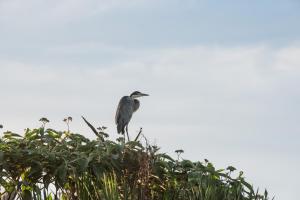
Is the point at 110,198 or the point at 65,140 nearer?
the point at 110,198

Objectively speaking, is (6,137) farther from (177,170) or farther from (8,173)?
(177,170)

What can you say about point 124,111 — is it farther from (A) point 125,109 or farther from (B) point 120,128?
(B) point 120,128

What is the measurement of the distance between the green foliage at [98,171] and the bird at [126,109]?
6.68 metres

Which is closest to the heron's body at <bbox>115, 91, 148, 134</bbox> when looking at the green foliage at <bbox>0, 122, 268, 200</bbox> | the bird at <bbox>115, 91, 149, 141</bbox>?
the bird at <bbox>115, 91, 149, 141</bbox>

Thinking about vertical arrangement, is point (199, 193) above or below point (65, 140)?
below

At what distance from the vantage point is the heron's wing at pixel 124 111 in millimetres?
16500

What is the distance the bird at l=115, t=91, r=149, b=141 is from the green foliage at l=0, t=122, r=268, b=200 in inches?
263

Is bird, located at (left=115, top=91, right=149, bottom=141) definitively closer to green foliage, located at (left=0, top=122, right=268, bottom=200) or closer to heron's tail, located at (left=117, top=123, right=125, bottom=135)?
heron's tail, located at (left=117, top=123, right=125, bottom=135)

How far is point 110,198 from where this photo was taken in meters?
8.32

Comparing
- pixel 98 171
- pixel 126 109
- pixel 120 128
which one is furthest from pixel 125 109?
pixel 98 171

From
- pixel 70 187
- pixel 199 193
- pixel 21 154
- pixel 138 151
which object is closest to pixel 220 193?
pixel 199 193

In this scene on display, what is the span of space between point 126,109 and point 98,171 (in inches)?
312

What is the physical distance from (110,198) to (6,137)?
1664 mm

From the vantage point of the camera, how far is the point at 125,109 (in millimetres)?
16750
